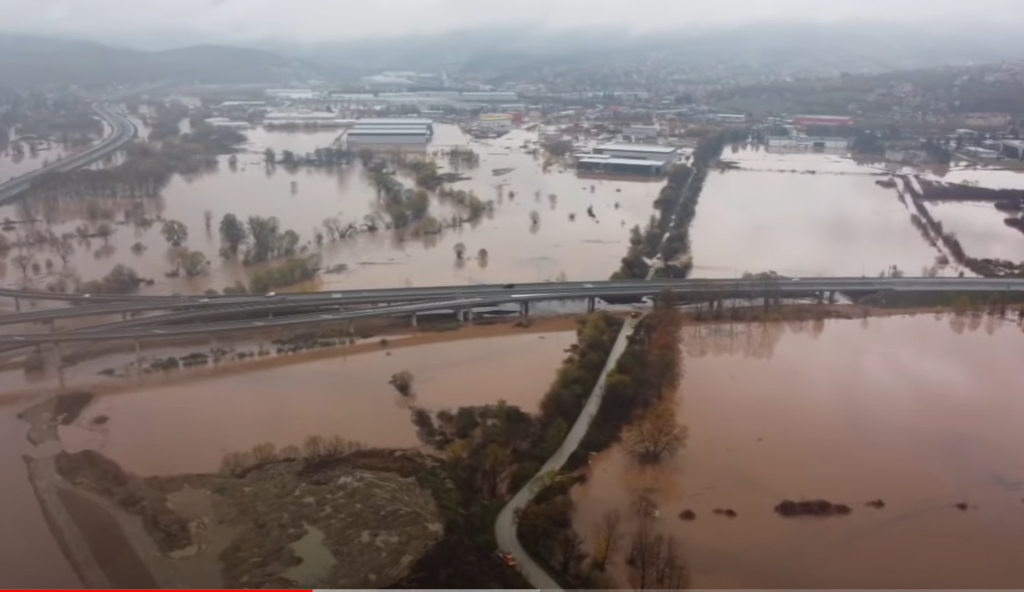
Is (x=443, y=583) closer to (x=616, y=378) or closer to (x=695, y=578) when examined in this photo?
(x=695, y=578)

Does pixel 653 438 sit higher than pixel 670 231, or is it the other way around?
pixel 670 231

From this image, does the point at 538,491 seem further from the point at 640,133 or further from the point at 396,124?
the point at 396,124

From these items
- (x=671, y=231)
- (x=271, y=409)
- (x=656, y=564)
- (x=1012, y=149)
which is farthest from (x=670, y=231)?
(x=1012, y=149)

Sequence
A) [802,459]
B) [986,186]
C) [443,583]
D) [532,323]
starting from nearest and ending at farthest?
1. [443,583]
2. [802,459]
3. [532,323]
4. [986,186]

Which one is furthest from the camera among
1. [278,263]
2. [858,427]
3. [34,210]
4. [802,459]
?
[34,210]

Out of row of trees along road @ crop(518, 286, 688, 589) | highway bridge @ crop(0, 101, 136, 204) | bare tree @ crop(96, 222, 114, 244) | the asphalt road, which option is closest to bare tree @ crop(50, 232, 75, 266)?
bare tree @ crop(96, 222, 114, 244)

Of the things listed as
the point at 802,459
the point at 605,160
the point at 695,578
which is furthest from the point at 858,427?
the point at 605,160

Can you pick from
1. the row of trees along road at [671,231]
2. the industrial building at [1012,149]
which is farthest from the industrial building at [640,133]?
the industrial building at [1012,149]
